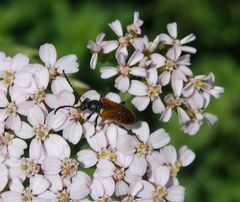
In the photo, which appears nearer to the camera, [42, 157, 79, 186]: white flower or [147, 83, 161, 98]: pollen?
[42, 157, 79, 186]: white flower

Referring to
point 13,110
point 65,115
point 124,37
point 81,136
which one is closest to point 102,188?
point 81,136

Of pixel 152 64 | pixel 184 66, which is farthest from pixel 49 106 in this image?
pixel 184 66

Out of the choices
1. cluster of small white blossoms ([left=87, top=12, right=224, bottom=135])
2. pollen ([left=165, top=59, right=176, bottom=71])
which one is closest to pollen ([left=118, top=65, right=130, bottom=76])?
cluster of small white blossoms ([left=87, top=12, right=224, bottom=135])

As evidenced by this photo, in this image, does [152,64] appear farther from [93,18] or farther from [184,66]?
[93,18]

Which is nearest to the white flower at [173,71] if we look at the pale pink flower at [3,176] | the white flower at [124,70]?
the white flower at [124,70]

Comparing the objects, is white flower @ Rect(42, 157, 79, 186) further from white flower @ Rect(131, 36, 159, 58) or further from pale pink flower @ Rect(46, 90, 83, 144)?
white flower @ Rect(131, 36, 159, 58)

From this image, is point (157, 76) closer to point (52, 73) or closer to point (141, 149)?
point (141, 149)
